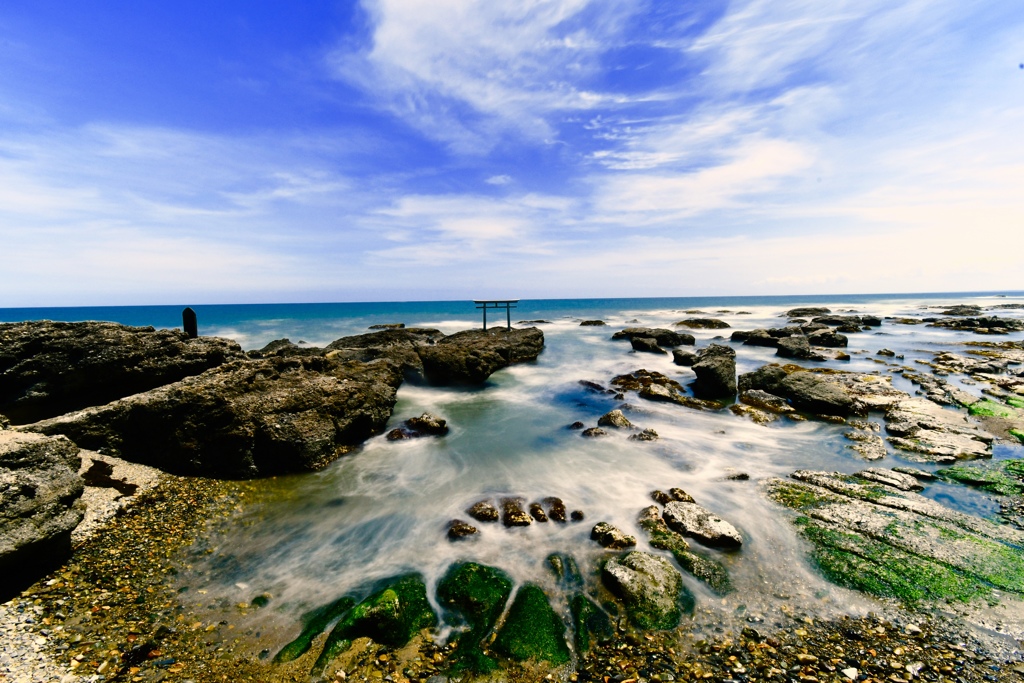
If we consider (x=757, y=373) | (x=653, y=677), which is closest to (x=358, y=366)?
(x=653, y=677)

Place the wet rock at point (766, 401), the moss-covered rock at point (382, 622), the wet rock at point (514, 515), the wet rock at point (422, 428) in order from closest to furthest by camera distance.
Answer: the moss-covered rock at point (382, 622)
the wet rock at point (514, 515)
the wet rock at point (422, 428)
the wet rock at point (766, 401)

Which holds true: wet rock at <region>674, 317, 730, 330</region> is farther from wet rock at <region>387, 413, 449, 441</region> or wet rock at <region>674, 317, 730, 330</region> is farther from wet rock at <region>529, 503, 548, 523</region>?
wet rock at <region>529, 503, 548, 523</region>

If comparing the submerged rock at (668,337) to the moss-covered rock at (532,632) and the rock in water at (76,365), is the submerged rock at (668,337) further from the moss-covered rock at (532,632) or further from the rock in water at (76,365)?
the rock in water at (76,365)

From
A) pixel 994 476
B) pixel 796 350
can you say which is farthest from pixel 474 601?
pixel 796 350

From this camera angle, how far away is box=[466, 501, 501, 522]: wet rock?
8.58 m

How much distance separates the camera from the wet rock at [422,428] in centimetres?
1382

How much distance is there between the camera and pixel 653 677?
488 cm

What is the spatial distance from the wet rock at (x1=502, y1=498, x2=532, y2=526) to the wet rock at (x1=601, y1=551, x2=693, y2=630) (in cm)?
201

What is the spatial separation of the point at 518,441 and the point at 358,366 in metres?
7.38

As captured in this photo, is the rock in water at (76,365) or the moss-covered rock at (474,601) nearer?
the moss-covered rock at (474,601)

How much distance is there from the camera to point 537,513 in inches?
341

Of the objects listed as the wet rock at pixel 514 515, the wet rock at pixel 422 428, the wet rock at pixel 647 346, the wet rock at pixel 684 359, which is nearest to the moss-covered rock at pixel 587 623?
the wet rock at pixel 514 515

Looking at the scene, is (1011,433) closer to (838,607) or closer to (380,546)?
(838,607)

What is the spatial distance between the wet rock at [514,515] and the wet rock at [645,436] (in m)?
6.10
